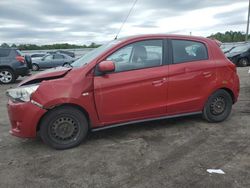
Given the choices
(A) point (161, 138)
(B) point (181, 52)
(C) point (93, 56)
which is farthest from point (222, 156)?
(C) point (93, 56)

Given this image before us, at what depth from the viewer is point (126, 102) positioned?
15.6 ft

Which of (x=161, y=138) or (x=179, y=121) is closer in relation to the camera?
(x=161, y=138)

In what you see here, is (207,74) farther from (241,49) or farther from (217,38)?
(217,38)

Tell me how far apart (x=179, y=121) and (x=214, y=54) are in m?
1.40

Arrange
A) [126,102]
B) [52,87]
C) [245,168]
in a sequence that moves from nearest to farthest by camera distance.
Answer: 1. [245,168]
2. [52,87]
3. [126,102]

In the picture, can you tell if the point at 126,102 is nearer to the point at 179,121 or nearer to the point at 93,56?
the point at 93,56

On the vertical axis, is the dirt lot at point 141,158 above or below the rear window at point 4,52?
below

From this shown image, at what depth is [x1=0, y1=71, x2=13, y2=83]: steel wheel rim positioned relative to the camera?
1309cm

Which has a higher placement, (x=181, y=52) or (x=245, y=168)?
(x=181, y=52)

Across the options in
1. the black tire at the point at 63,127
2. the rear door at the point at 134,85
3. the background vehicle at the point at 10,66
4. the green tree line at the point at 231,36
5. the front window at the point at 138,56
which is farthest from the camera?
the green tree line at the point at 231,36

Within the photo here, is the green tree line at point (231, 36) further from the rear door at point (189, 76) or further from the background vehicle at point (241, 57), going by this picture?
the rear door at point (189, 76)

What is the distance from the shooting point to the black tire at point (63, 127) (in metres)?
4.39

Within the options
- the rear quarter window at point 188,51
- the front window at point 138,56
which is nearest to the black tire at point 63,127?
the front window at point 138,56

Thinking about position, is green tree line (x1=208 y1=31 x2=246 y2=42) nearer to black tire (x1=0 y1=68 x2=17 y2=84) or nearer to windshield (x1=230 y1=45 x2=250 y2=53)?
windshield (x1=230 y1=45 x2=250 y2=53)
